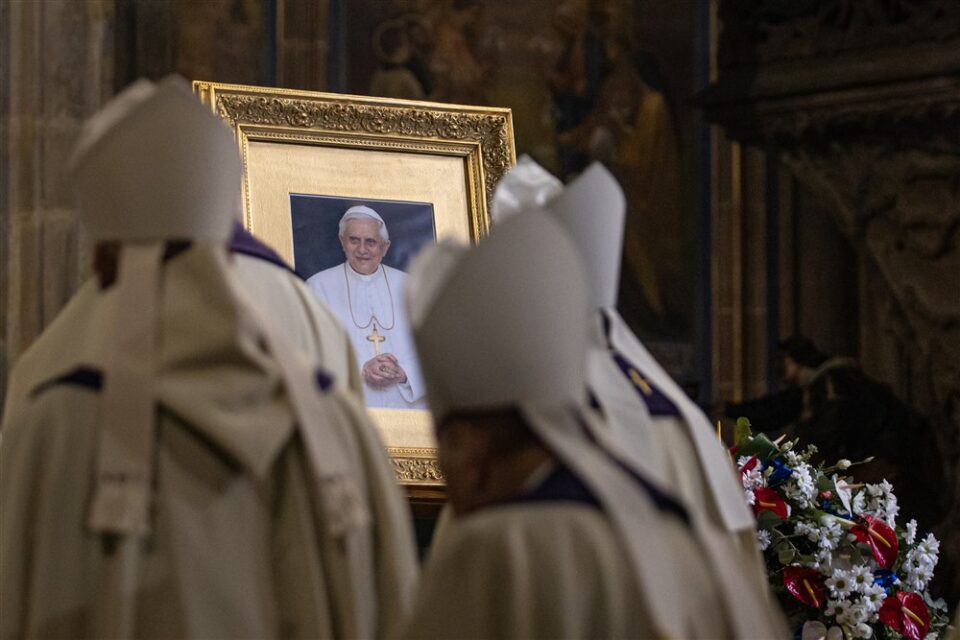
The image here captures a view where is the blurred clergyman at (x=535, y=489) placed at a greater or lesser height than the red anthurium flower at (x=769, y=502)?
greater

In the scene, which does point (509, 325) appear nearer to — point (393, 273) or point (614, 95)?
point (393, 273)

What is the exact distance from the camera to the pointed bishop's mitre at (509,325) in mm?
2434

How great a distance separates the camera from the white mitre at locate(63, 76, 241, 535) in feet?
9.28

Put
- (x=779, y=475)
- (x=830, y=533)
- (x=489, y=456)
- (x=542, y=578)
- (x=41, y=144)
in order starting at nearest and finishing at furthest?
(x=542, y=578), (x=489, y=456), (x=830, y=533), (x=779, y=475), (x=41, y=144)

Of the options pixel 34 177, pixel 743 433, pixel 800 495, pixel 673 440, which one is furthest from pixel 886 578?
pixel 34 177

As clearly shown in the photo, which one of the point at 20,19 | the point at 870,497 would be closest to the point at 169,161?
the point at 870,497

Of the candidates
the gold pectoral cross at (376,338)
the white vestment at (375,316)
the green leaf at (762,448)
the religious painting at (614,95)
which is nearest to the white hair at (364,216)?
the white vestment at (375,316)

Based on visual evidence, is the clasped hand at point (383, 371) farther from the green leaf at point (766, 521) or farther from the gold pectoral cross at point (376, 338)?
the green leaf at point (766, 521)

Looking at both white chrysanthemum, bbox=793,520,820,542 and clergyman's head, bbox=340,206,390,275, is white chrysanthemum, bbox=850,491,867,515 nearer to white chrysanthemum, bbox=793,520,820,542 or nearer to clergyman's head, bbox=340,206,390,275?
white chrysanthemum, bbox=793,520,820,542

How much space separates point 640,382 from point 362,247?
2.36m

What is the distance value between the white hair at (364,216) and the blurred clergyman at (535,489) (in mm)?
3153

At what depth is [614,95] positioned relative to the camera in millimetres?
12102

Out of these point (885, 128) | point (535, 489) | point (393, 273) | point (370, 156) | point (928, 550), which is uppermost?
point (885, 128)

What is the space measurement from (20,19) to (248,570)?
688cm
